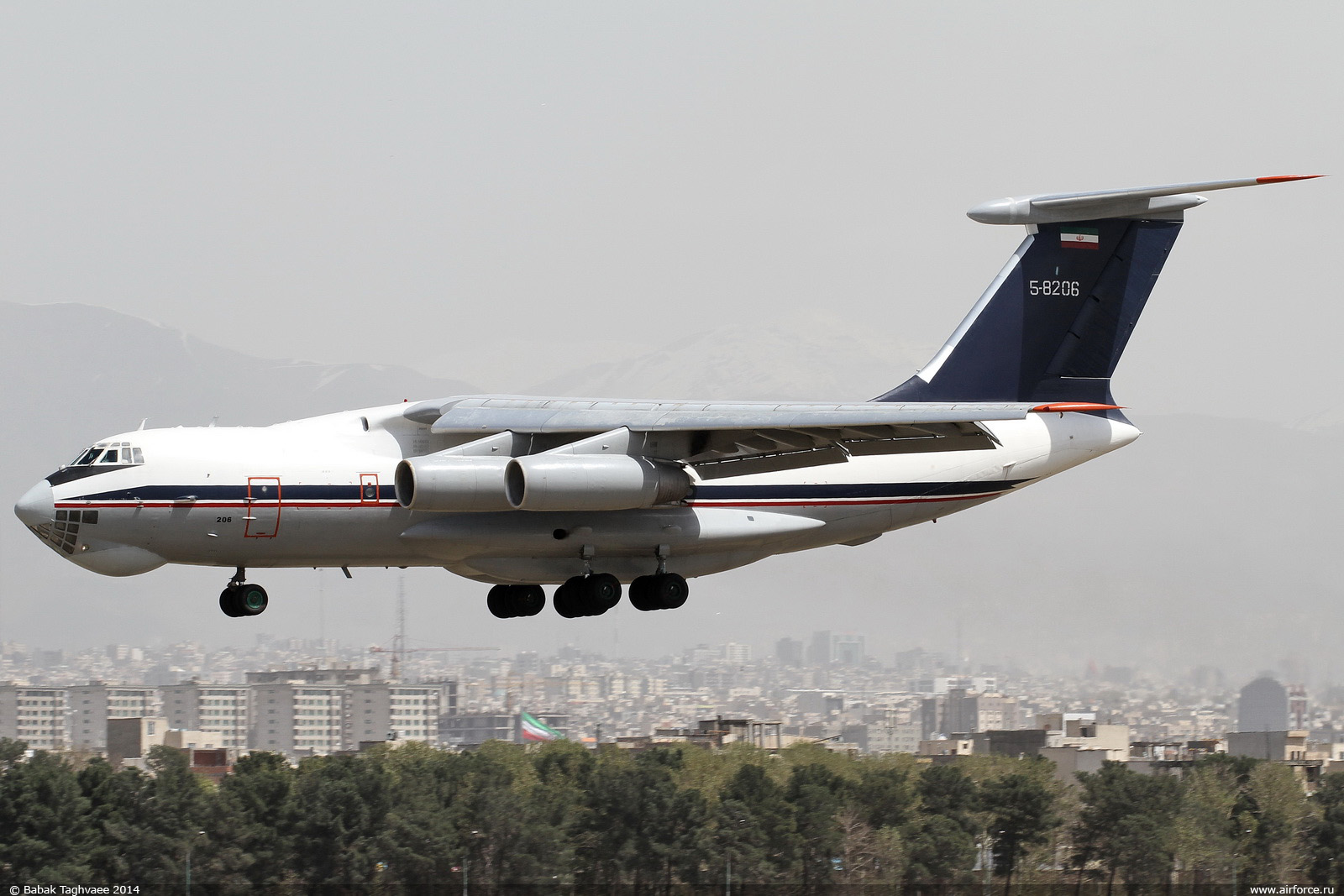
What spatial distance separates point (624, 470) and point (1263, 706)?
48.2 metres

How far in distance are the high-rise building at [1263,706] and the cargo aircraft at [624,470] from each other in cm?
4158

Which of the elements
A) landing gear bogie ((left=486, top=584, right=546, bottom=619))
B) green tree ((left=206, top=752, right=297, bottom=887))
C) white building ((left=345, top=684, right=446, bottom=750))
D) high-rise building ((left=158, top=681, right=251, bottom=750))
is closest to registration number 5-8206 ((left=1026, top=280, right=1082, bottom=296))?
landing gear bogie ((left=486, top=584, right=546, bottom=619))

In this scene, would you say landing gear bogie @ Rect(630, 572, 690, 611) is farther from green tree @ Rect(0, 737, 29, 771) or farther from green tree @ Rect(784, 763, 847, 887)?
green tree @ Rect(0, 737, 29, 771)

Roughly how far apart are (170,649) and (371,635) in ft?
69.7

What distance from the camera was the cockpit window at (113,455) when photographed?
14.0 metres

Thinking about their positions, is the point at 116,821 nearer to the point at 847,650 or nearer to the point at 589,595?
the point at 589,595

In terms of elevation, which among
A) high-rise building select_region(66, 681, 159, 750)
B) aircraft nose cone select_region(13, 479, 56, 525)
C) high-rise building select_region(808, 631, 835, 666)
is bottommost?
high-rise building select_region(66, 681, 159, 750)

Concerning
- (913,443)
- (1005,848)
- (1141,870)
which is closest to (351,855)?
(1005,848)

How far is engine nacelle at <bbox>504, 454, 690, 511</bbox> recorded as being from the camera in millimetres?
13859

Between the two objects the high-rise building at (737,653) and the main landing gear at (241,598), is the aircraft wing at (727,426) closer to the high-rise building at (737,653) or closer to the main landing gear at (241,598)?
the main landing gear at (241,598)

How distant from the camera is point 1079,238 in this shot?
1752 centimetres

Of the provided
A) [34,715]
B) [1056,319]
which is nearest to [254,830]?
[1056,319]

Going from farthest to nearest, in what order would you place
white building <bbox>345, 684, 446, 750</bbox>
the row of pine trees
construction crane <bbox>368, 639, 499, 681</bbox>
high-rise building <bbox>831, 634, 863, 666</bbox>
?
construction crane <bbox>368, 639, 499, 681</bbox> < high-rise building <bbox>831, 634, 863, 666</bbox> < white building <bbox>345, 684, 446, 750</bbox> < the row of pine trees

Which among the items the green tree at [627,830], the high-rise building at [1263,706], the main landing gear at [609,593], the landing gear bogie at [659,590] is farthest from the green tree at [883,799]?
the landing gear bogie at [659,590]
